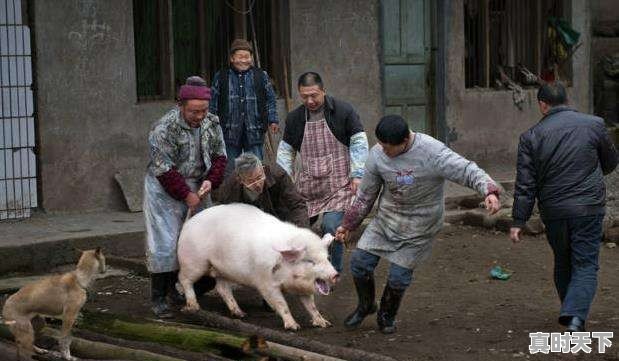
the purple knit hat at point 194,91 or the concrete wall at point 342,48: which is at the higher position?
the concrete wall at point 342,48

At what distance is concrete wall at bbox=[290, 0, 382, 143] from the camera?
536 inches

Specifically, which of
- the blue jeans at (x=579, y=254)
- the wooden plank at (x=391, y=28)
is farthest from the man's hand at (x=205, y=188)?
the wooden plank at (x=391, y=28)

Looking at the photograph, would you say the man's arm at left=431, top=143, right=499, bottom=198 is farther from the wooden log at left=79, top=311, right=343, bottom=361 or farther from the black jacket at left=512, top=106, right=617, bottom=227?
the wooden log at left=79, top=311, right=343, bottom=361

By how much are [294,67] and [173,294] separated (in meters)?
5.18

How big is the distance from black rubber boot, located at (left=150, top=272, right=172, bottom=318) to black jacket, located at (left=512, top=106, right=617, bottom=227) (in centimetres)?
247

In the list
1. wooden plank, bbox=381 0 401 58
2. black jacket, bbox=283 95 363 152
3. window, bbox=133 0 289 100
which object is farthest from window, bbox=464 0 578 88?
black jacket, bbox=283 95 363 152

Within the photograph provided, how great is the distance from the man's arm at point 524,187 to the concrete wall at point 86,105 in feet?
18.3

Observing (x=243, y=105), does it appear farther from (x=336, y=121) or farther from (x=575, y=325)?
(x=575, y=325)

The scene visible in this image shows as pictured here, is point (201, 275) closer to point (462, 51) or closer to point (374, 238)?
point (374, 238)

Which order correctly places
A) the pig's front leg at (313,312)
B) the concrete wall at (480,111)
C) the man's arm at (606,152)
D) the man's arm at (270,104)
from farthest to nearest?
the concrete wall at (480,111), the man's arm at (270,104), the pig's front leg at (313,312), the man's arm at (606,152)

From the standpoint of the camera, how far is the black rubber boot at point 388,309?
25.9 feet

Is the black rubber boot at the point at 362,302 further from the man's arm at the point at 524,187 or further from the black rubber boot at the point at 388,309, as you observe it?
the man's arm at the point at 524,187

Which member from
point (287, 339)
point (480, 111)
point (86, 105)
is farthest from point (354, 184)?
point (480, 111)

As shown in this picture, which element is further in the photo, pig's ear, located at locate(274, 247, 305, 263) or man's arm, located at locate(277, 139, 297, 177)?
man's arm, located at locate(277, 139, 297, 177)
